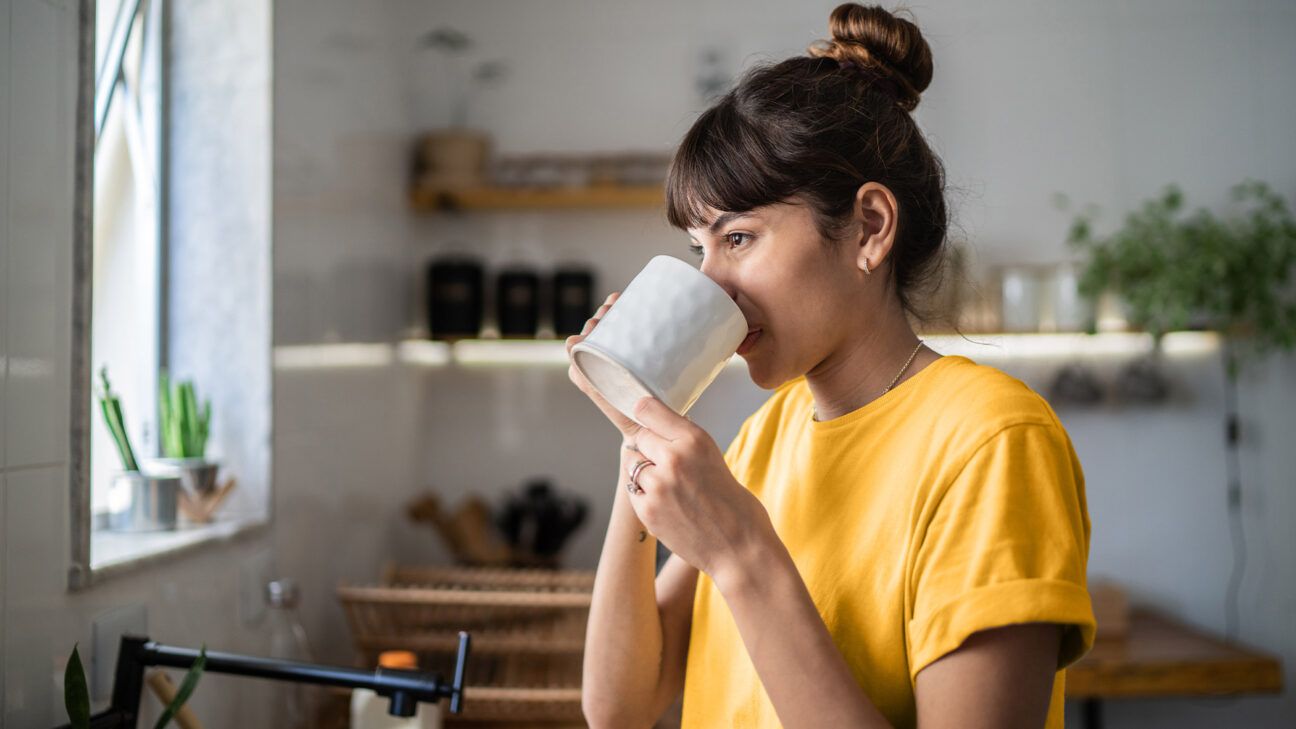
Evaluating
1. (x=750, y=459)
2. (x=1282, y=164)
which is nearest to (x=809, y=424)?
(x=750, y=459)

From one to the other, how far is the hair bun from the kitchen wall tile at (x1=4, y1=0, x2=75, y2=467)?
2.49 feet

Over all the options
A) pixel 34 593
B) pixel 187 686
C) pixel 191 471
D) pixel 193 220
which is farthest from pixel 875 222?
pixel 193 220

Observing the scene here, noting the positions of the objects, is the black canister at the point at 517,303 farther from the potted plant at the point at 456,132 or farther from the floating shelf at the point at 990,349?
the potted plant at the point at 456,132

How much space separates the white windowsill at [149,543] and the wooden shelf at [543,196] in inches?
55.2

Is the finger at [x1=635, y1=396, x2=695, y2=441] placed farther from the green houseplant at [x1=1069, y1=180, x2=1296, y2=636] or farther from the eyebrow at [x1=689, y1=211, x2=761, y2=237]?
the green houseplant at [x1=1069, y1=180, x2=1296, y2=636]

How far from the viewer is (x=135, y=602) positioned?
1189 mm

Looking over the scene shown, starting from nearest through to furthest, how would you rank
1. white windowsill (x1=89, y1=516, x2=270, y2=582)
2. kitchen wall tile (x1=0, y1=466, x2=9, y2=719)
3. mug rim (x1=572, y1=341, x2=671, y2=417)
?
mug rim (x1=572, y1=341, x2=671, y2=417) < kitchen wall tile (x1=0, y1=466, x2=9, y2=719) < white windowsill (x1=89, y1=516, x2=270, y2=582)

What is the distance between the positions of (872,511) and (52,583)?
2.71ft

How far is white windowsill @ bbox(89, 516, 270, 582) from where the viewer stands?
44.7 inches

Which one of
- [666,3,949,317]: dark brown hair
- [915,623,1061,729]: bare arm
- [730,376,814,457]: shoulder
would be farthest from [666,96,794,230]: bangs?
[915,623,1061,729]: bare arm

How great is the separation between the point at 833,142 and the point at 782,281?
0.11 metres

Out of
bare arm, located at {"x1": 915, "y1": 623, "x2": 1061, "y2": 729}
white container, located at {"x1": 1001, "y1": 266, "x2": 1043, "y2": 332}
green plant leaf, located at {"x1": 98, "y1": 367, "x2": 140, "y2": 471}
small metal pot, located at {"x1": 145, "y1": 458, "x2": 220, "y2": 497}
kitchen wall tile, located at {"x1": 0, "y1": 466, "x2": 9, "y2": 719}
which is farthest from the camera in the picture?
white container, located at {"x1": 1001, "y1": 266, "x2": 1043, "y2": 332}

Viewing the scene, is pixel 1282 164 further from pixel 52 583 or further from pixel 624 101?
pixel 52 583

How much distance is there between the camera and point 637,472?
722 mm
